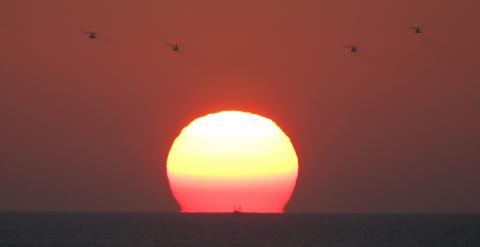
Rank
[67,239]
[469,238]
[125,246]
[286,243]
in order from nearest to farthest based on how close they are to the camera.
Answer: [125,246] → [286,243] → [67,239] → [469,238]

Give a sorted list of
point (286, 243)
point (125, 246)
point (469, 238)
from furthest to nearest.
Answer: point (469, 238), point (286, 243), point (125, 246)

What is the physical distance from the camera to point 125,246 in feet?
394

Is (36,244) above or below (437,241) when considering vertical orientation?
below

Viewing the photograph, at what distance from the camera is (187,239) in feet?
459

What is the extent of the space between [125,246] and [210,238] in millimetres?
27306

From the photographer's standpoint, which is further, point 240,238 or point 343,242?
point 240,238

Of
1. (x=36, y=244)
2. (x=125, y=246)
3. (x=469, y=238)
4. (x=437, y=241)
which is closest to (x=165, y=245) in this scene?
(x=125, y=246)

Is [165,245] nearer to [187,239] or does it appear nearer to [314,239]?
[187,239]

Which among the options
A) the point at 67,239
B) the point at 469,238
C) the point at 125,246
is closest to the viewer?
the point at 125,246

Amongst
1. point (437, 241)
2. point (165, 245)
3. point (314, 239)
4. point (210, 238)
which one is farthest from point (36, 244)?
point (437, 241)

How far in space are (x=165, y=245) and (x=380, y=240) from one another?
1290 inches

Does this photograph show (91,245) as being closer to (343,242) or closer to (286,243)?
(286,243)

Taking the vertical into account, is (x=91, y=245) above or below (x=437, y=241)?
below

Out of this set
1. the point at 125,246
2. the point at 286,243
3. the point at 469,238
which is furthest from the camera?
the point at 469,238
